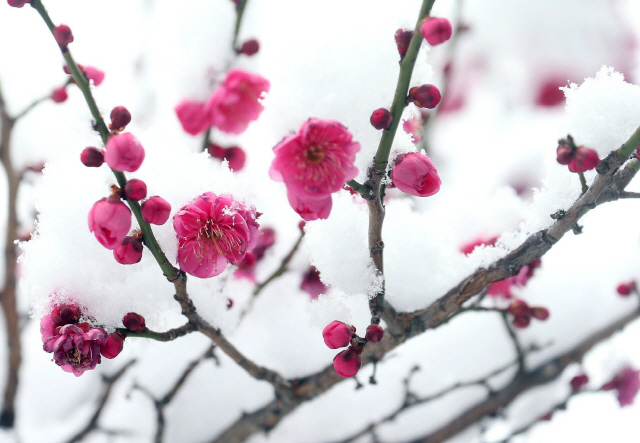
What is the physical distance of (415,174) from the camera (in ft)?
1.94

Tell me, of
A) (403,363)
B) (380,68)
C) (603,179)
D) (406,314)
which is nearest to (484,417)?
(403,363)

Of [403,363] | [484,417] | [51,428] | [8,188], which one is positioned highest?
[8,188]

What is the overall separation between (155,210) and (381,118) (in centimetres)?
30

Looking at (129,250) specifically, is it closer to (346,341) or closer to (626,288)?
(346,341)

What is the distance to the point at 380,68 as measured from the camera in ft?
2.06

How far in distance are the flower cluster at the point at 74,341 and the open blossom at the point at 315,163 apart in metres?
0.31

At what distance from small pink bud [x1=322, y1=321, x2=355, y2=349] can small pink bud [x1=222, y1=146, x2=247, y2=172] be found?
70cm

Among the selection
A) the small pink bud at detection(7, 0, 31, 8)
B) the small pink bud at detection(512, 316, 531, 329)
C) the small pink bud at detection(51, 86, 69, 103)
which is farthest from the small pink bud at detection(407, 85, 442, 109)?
the small pink bud at detection(51, 86, 69, 103)

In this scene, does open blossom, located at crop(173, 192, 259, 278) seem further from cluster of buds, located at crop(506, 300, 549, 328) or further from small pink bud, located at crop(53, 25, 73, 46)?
cluster of buds, located at crop(506, 300, 549, 328)

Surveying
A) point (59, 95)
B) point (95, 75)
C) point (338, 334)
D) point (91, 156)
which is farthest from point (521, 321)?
point (59, 95)

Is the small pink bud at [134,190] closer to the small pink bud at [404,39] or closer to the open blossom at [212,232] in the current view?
the open blossom at [212,232]

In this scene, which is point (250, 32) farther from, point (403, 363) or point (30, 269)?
point (403, 363)

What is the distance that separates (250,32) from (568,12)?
5.07 feet

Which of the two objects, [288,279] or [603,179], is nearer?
[603,179]
